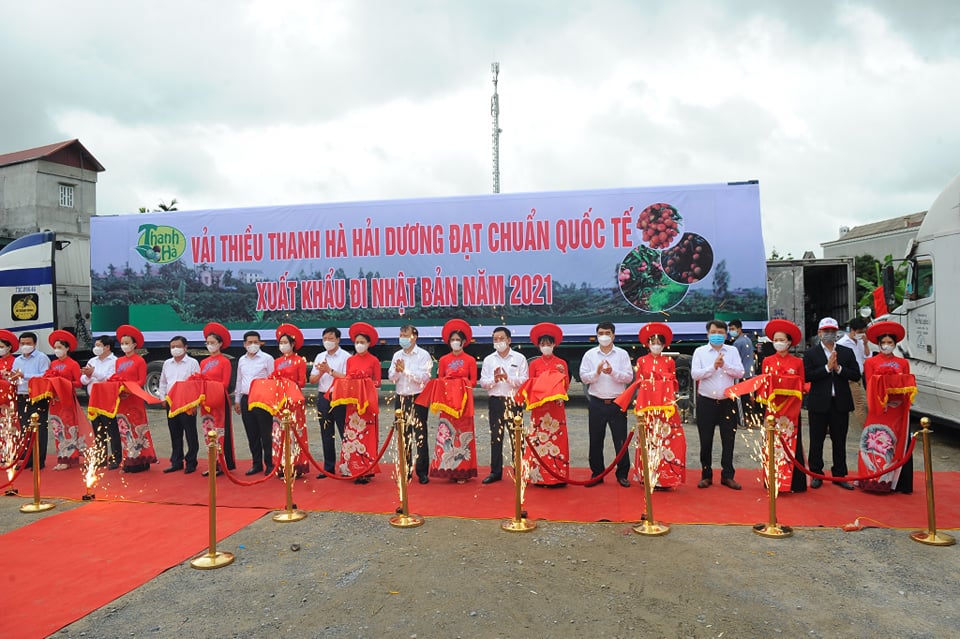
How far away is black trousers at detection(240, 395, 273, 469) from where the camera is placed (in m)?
6.39

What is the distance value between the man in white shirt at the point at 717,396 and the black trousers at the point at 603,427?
692mm

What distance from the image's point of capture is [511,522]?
478 centimetres

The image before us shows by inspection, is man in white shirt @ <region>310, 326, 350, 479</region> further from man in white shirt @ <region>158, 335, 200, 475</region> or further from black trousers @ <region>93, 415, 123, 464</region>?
black trousers @ <region>93, 415, 123, 464</region>

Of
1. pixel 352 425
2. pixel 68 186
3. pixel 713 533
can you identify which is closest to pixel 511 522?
pixel 713 533

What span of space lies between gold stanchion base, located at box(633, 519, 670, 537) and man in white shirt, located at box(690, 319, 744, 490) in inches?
49.2

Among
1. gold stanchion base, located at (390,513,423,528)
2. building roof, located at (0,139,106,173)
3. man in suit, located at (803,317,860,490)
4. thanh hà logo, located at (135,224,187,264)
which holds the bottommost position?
gold stanchion base, located at (390,513,423,528)

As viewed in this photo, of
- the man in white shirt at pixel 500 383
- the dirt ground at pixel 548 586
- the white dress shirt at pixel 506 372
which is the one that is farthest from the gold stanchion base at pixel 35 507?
the white dress shirt at pixel 506 372

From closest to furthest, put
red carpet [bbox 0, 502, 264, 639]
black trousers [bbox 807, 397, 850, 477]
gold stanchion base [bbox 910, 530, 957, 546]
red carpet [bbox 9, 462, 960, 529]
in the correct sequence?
1. red carpet [bbox 0, 502, 264, 639]
2. gold stanchion base [bbox 910, 530, 957, 546]
3. red carpet [bbox 9, 462, 960, 529]
4. black trousers [bbox 807, 397, 850, 477]

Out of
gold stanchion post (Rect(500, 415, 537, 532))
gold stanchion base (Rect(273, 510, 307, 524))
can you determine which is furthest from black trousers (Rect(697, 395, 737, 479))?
gold stanchion base (Rect(273, 510, 307, 524))

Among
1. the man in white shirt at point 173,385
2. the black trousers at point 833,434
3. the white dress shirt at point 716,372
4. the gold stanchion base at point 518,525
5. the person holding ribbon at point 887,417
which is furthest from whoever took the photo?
the man in white shirt at point 173,385

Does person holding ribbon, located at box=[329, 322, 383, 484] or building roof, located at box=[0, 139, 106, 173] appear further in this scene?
building roof, located at box=[0, 139, 106, 173]

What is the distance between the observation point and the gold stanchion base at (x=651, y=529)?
4.51 metres

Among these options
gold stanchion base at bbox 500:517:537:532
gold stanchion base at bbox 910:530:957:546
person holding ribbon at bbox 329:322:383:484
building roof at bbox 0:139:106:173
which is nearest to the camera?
gold stanchion base at bbox 910:530:957:546

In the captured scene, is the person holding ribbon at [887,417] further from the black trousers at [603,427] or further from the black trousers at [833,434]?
the black trousers at [603,427]
